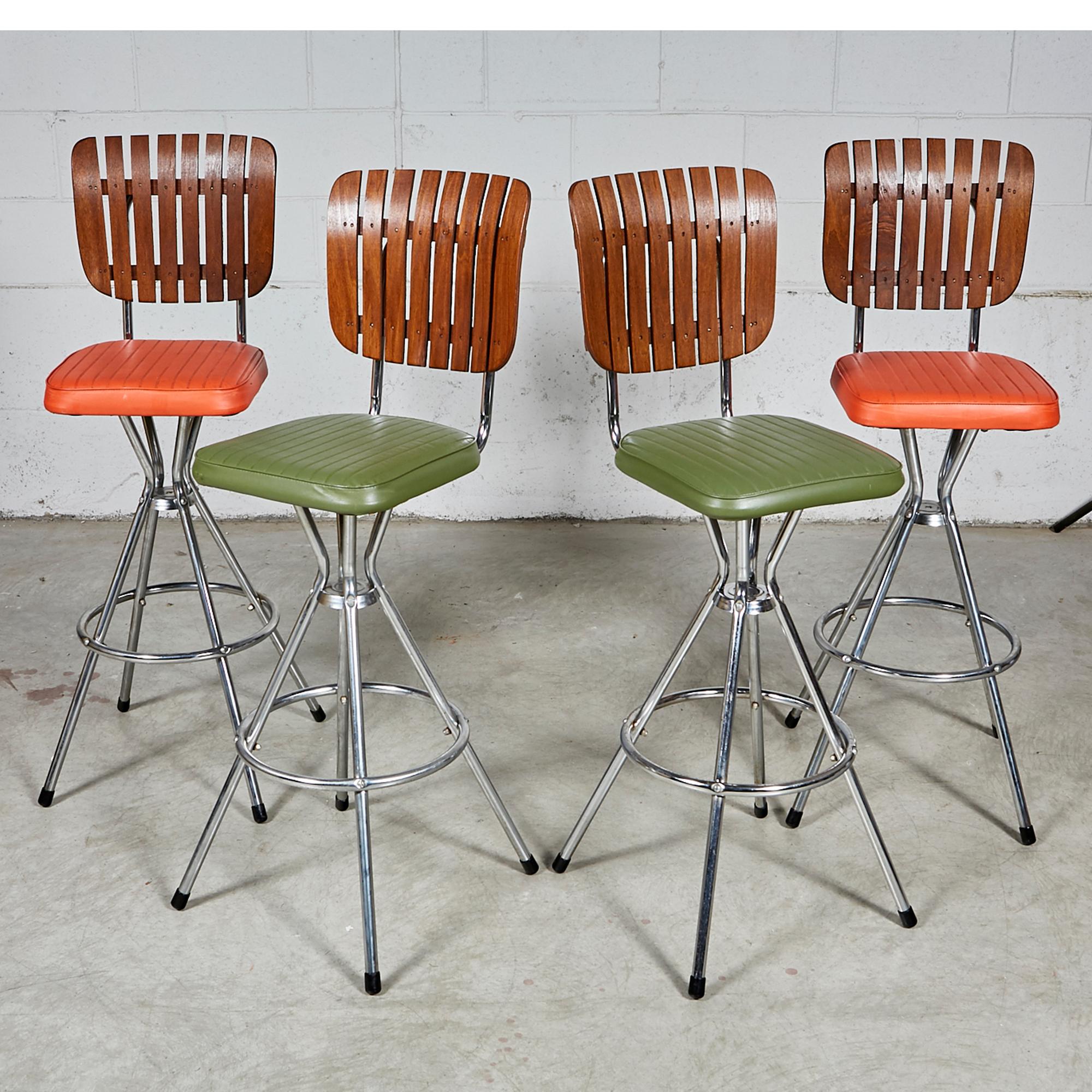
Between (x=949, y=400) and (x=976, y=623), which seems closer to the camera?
(x=949, y=400)

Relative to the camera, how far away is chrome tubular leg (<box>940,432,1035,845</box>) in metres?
2.32

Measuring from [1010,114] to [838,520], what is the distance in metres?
1.41

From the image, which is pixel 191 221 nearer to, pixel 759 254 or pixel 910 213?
pixel 759 254

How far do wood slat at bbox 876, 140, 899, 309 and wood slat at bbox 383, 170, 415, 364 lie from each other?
2.97 ft

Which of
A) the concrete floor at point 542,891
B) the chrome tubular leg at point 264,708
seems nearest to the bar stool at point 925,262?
the concrete floor at point 542,891

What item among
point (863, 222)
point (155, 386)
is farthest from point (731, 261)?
point (155, 386)

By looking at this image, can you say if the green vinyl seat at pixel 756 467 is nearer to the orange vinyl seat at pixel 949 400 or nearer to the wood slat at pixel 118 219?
the orange vinyl seat at pixel 949 400

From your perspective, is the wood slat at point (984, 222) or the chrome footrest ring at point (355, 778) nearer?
the chrome footrest ring at point (355, 778)

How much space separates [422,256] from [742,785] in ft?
3.72

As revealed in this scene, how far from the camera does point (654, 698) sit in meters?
2.13

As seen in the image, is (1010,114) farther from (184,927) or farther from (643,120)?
(184,927)

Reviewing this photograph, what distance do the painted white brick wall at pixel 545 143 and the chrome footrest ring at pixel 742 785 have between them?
6.46ft

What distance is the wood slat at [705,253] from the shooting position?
2.25 m

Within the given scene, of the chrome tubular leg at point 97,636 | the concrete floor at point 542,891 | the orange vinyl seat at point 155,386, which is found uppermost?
the orange vinyl seat at point 155,386
